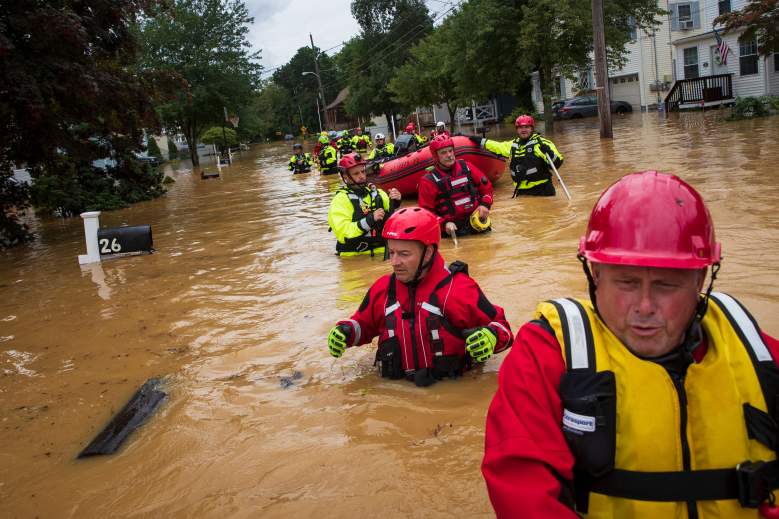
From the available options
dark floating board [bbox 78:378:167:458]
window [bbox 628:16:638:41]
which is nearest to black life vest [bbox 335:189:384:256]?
dark floating board [bbox 78:378:167:458]

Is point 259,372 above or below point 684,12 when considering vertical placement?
below

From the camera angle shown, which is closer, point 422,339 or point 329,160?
point 422,339

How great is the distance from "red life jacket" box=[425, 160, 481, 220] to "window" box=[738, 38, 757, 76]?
83.9 ft

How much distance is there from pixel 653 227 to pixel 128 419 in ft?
12.8

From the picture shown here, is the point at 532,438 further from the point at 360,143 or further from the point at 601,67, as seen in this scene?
the point at 360,143

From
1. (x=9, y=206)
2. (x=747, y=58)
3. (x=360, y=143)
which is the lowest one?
(x=9, y=206)

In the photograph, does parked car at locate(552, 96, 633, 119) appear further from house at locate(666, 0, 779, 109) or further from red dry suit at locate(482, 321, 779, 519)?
red dry suit at locate(482, 321, 779, 519)

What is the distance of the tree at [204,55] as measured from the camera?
136ft

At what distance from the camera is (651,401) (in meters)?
1.88

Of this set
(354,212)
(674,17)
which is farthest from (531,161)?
(674,17)

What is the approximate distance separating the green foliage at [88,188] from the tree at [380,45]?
40.0 m

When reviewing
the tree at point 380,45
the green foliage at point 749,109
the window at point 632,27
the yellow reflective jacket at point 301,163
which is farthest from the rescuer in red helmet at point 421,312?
the tree at point 380,45

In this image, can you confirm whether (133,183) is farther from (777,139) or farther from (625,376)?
(625,376)

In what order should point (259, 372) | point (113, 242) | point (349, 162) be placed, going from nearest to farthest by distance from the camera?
1. point (259, 372)
2. point (349, 162)
3. point (113, 242)
